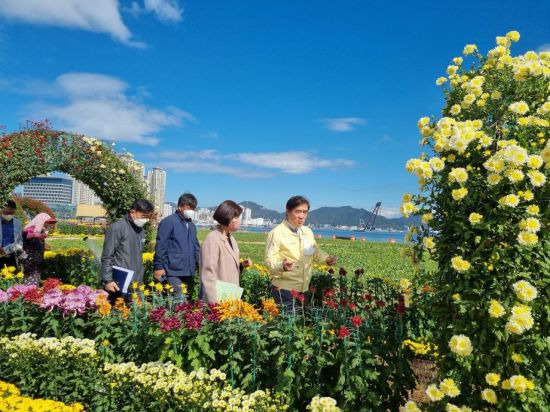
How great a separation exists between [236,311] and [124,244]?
231cm

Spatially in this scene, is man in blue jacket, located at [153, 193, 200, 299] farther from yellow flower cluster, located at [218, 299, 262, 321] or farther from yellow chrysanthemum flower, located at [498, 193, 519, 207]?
yellow chrysanthemum flower, located at [498, 193, 519, 207]

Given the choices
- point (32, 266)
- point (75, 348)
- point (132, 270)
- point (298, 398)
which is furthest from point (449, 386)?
point (32, 266)

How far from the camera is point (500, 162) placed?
2535 millimetres

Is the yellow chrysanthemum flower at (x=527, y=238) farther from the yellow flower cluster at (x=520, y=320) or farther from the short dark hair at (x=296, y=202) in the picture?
the short dark hair at (x=296, y=202)

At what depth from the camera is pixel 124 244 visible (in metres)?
5.16

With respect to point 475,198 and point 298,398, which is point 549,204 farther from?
point 298,398

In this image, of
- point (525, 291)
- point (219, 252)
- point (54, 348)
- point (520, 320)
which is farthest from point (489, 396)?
point (54, 348)

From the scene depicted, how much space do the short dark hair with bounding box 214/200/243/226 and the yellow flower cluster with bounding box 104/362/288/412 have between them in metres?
1.51

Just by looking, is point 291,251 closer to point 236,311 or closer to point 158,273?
point 236,311

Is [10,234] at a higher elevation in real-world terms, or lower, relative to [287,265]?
higher

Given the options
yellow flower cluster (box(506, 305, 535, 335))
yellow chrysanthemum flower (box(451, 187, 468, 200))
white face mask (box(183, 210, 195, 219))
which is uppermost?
yellow chrysanthemum flower (box(451, 187, 468, 200))

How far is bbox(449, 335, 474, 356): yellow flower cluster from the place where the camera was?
8.25 ft

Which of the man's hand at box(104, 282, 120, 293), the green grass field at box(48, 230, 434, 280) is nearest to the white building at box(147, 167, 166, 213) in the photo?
the green grass field at box(48, 230, 434, 280)

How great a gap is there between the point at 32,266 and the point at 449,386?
703 centimetres
